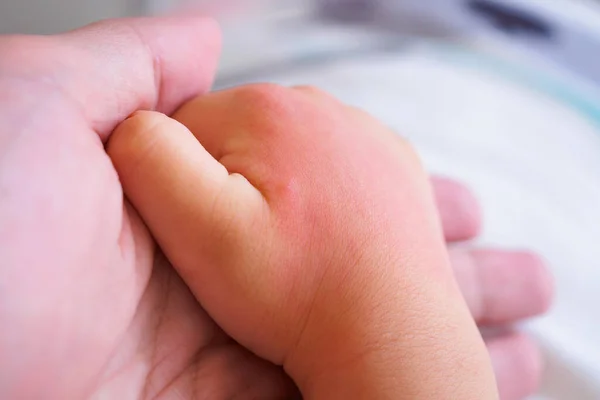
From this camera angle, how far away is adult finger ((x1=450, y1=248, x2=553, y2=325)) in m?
0.73

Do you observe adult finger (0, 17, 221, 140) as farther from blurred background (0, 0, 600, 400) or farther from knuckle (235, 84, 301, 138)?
blurred background (0, 0, 600, 400)

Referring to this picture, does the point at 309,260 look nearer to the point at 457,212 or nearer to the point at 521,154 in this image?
the point at 457,212

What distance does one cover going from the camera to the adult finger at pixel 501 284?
0.73m

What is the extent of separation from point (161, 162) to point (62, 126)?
72 millimetres

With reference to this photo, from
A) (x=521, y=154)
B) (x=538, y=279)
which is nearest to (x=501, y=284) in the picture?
(x=538, y=279)

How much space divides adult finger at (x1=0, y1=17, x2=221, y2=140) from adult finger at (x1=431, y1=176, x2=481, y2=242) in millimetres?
286

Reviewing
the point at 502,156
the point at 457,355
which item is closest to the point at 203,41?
the point at 457,355

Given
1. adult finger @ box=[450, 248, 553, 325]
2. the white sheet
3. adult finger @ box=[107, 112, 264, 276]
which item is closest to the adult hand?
adult finger @ box=[107, 112, 264, 276]

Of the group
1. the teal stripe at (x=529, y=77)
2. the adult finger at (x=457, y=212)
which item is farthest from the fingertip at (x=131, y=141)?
the teal stripe at (x=529, y=77)

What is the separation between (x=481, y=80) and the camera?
990mm

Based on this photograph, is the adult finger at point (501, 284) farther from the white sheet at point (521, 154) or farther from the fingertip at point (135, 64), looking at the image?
the fingertip at point (135, 64)

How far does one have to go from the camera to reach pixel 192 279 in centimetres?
55

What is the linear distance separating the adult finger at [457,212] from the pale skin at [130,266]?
0.15m

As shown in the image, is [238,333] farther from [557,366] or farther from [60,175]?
[557,366]
